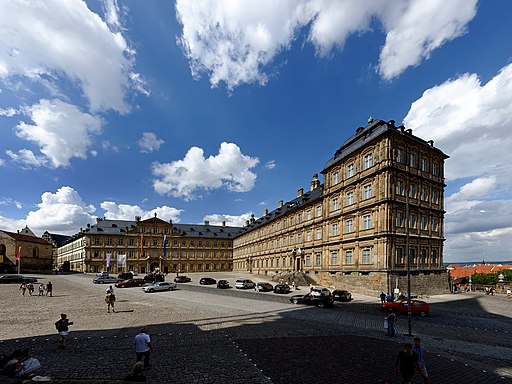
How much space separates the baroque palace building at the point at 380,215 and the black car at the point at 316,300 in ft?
31.2

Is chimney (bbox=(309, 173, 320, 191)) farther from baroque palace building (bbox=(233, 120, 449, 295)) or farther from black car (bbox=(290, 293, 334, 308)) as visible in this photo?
black car (bbox=(290, 293, 334, 308))

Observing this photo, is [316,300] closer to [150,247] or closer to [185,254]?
[185,254]

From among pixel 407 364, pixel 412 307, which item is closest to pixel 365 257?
pixel 412 307

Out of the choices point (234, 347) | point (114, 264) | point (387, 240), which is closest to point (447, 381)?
point (234, 347)

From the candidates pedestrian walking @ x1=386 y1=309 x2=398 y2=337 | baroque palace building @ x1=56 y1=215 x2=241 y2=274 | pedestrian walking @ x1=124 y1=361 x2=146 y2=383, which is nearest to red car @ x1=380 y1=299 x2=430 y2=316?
pedestrian walking @ x1=386 y1=309 x2=398 y2=337

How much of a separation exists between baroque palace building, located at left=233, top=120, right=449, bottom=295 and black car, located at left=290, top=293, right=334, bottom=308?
9.52 m

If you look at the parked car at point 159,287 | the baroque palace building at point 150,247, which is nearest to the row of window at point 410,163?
the parked car at point 159,287

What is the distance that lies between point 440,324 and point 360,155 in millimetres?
23150

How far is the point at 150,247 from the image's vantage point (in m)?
87.1

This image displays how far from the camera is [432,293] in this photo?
3709 centimetres

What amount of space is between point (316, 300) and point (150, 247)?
232ft

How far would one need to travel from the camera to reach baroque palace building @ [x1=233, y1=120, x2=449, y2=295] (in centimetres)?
3366

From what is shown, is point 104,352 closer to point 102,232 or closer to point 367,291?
point 367,291

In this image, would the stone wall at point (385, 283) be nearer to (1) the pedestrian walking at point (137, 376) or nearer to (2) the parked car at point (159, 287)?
(2) the parked car at point (159, 287)
